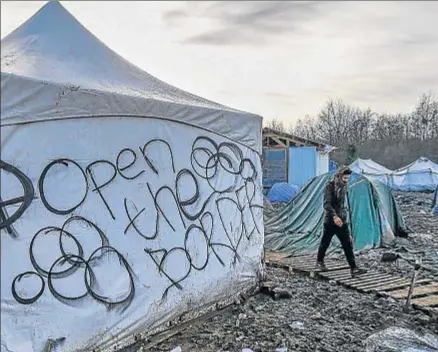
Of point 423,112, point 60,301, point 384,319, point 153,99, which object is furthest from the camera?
point 423,112

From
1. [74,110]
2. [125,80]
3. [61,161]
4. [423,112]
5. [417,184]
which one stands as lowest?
[417,184]

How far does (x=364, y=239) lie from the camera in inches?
401

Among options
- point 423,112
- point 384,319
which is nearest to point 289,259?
point 384,319

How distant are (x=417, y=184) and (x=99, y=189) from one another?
31.3 metres

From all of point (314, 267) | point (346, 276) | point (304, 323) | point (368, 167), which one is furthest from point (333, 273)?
point (368, 167)

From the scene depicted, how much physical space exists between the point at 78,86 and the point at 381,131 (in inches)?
1998

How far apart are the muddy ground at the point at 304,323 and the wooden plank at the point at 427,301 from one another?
0.78ft

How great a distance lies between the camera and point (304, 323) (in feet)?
17.5

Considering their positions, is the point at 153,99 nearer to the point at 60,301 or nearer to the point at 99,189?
the point at 99,189

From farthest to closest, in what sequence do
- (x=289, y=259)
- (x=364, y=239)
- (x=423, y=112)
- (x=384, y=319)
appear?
(x=423, y=112), (x=364, y=239), (x=289, y=259), (x=384, y=319)

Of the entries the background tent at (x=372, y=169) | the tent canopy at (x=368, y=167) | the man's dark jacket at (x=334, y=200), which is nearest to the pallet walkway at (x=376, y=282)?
the man's dark jacket at (x=334, y=200)

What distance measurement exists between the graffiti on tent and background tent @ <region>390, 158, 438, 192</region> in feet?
93.3

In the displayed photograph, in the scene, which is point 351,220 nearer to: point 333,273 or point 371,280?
point 333,273

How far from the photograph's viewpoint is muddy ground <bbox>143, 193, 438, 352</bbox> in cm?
471
